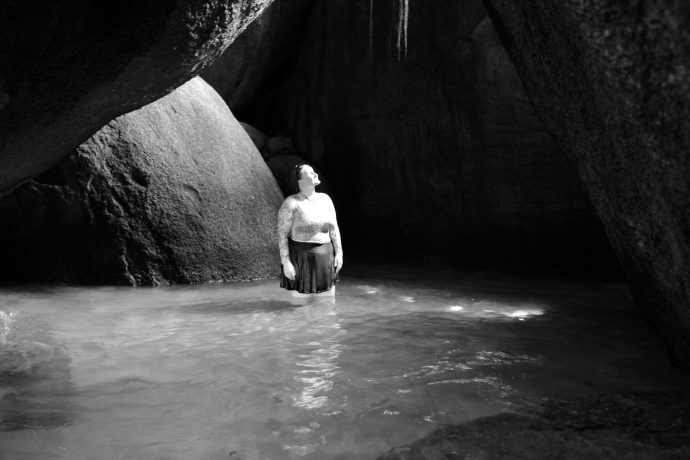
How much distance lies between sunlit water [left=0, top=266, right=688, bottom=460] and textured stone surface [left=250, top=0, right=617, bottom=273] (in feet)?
4.94

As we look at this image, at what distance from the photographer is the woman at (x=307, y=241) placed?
20.7 ft

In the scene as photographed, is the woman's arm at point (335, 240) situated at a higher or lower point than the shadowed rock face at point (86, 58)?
lower

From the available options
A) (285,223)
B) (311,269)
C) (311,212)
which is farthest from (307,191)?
(311,269)

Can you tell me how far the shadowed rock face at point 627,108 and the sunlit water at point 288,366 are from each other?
0.92 m

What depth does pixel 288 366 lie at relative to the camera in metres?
4.18

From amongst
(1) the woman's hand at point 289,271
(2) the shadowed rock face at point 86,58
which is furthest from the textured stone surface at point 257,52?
(2) the shadowed rock face at point 86,58

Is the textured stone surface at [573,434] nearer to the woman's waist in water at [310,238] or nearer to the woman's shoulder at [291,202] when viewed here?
the woman's waist in water at [310,238]

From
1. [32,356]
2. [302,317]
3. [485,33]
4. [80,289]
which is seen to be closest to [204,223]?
[80,289]

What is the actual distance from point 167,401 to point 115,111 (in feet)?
6.15

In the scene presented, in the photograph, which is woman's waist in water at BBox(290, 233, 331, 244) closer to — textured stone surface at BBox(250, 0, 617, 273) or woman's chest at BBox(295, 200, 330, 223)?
woman's chest at BBox(295, 200, 330, 223)

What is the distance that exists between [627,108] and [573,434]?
1.50 m

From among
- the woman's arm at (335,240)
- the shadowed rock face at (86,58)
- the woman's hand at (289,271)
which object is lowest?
the woman's hand at (289,271)

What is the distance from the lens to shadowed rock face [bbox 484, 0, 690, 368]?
2129mm

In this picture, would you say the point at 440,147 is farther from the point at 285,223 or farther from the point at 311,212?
the point at 285,223
